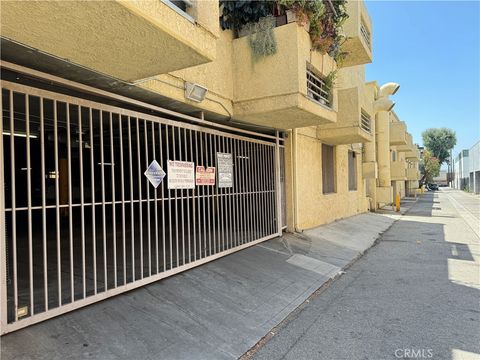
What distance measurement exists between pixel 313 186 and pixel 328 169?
222 centimetres

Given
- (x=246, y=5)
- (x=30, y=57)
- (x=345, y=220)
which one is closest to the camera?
(x=30, y=57)

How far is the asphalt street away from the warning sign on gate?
9.26 feet

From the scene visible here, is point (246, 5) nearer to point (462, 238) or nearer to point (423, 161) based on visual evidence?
point (462, 238)

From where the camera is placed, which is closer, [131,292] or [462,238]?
[131,292]

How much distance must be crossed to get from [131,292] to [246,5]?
5.93 meters

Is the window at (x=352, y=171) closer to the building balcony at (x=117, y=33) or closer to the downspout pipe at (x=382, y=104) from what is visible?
the downspout pipe at (x=382, y=104)

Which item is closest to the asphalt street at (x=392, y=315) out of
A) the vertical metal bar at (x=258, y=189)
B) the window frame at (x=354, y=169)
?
the vertical metal bar at (x=258, y=189)

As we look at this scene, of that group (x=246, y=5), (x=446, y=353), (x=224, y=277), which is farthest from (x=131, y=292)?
(x=246, y=5)

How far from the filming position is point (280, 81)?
20.8 ft

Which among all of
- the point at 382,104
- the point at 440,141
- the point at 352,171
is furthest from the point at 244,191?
the point at 440,141

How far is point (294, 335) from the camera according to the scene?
13.1 ft

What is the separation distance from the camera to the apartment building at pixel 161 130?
3168mm

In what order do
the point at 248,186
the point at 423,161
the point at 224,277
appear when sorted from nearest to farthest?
the point at 224,277
the point at 248,186
the point at 423,161

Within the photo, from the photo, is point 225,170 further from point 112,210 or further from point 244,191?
point 112,210
